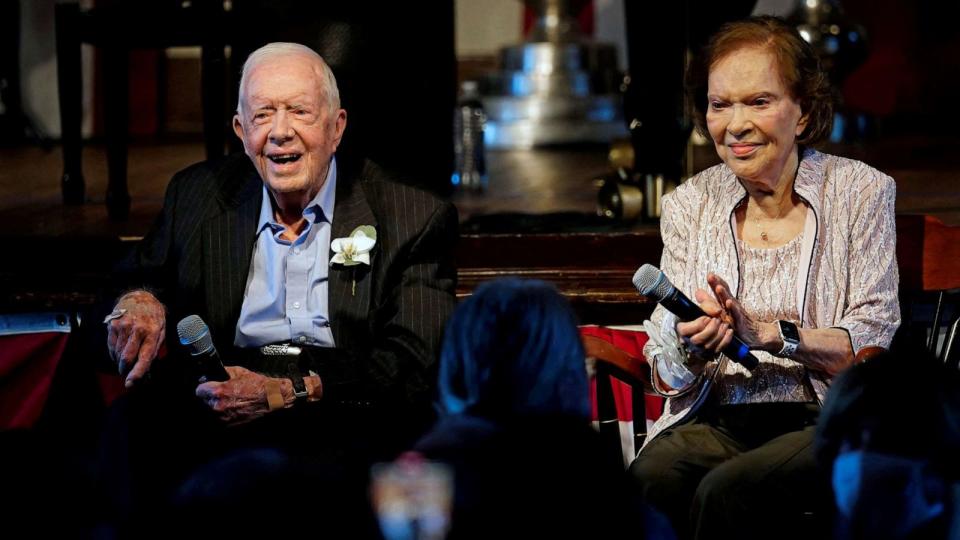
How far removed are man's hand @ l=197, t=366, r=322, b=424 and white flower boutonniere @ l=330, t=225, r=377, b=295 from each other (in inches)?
10.5

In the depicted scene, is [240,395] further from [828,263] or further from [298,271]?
[828,263]

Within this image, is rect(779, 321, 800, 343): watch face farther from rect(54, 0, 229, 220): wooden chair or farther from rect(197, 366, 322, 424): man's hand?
rect(54, 0, 229, 220): wooden chair

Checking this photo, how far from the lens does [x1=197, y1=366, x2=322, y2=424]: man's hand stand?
8.44ft

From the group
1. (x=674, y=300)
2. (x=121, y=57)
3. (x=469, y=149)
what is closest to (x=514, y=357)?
(x=674, y=300)

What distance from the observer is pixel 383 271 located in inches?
109

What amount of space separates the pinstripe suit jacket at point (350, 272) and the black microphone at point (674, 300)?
54cm

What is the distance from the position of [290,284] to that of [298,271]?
0.03 metres

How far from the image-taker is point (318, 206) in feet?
9.23

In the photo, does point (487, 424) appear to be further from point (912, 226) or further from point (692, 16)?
point (692, 16)

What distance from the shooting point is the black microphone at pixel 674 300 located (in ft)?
7.51

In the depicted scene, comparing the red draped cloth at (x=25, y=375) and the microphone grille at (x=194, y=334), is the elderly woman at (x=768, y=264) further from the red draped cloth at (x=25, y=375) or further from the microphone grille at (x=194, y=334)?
the red draped cloth at (x=25, y=375)

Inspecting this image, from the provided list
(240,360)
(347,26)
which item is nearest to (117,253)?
(347,26)

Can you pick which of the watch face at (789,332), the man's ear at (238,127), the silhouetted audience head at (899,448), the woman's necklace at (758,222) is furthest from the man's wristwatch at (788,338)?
the man's ear at (238,127)

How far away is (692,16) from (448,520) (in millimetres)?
2883
